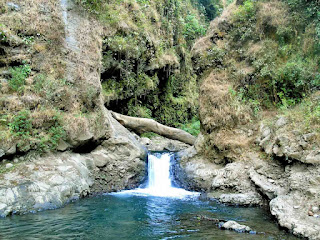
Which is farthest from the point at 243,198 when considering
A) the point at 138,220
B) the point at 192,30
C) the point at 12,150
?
the point at 192,30

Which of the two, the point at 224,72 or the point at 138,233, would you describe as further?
the point at 224,72

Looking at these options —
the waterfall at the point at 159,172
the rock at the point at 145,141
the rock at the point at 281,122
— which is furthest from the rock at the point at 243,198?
the rock at the point at 145,141

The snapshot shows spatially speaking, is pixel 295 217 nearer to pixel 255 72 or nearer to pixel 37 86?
pixel 255 72

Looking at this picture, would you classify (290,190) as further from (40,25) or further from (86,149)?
(40,25)

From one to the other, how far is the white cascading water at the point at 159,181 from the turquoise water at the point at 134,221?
163 centimetres

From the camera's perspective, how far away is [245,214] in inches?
329

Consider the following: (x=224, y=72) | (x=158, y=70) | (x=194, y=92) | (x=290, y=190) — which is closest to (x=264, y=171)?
(x=290, y=190)

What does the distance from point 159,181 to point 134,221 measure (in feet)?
18.6

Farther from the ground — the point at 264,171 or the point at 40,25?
the point at 40,25

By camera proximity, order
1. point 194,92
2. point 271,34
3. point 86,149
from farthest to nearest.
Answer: point 194,92
point 271,34
point 86,149

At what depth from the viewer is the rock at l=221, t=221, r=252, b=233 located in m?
6.77

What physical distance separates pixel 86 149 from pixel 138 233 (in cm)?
586

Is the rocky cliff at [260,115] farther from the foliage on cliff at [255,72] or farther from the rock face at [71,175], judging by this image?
the rock face at [71,175]

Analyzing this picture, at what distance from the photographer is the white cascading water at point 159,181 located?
38.0ft
